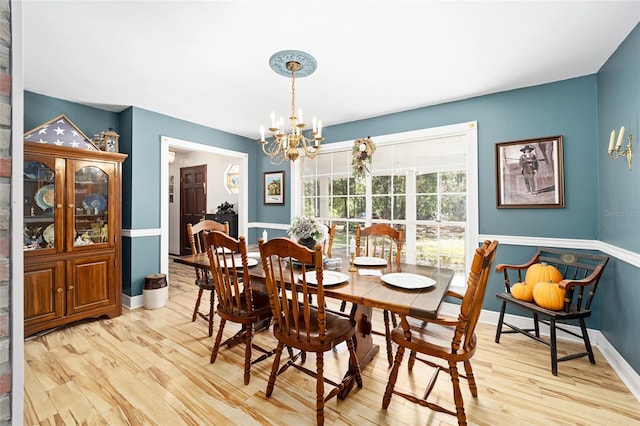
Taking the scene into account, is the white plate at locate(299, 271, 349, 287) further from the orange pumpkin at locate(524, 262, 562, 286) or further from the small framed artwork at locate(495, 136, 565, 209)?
the small framed artwork at locate(495, 136, 565, 209)

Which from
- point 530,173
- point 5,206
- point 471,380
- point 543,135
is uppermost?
point 543,135

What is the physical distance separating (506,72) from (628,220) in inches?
59.1

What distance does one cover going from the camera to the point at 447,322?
5.04ft

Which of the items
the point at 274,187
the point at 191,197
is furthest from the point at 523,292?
the point at 191,197

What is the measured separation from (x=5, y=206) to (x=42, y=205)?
103 inches

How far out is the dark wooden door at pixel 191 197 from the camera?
609 centimetres

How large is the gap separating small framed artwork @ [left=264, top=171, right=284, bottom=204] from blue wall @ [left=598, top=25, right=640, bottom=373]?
3.80 meters

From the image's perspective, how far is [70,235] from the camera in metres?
2.85

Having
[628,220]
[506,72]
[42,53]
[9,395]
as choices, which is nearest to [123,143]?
[42,53]

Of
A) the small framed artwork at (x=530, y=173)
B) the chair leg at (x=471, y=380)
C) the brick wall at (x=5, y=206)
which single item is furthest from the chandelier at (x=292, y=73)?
the small framed artwork at (x=530, y=173)

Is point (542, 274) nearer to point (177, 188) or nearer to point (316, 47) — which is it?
point (316, 47)

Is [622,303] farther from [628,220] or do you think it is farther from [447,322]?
[447,322]

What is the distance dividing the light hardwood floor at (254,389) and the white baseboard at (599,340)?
53 mm

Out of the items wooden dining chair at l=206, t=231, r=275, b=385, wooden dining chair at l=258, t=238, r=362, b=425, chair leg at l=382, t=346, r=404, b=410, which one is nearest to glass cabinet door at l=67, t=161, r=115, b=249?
wooden dining chair at l=206, t=231, r=275, b=385
